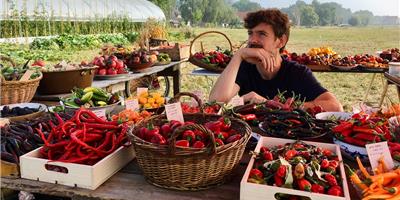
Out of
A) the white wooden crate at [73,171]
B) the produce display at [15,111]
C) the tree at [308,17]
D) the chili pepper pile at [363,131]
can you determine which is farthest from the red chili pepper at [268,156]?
the tree at [308,17]

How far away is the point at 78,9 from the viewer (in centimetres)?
1420

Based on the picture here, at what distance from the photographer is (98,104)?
8.16ft

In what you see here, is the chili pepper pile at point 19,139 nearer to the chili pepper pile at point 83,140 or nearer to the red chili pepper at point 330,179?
the chili pepper pile at point 83,140

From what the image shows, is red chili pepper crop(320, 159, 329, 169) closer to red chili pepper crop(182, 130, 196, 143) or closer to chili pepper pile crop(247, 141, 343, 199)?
chili pepper pile crop(247, 141, 343, 199)

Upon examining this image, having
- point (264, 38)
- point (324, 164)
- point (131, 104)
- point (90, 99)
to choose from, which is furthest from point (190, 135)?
point (264, 38)

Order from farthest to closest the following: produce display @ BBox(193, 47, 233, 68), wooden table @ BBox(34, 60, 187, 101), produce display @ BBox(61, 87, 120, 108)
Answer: produce display @ BBox(193, 47, 233, 68) → wooden table @ BBox(34, 60, 187, 101) → produce display @ BBox(61, 87, 120, 108)

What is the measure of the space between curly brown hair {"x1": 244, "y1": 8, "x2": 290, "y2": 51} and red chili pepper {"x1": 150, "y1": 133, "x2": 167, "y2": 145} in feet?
6.03

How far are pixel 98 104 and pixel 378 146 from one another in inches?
68.7

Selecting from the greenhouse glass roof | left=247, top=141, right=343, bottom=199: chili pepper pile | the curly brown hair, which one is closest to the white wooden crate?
left=247, top=141, right=343, bottom=199: chili pepper pile

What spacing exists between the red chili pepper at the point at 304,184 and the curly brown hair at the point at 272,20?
188 cm

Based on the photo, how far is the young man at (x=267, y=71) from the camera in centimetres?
276

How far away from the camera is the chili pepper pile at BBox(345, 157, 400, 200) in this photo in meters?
1.21

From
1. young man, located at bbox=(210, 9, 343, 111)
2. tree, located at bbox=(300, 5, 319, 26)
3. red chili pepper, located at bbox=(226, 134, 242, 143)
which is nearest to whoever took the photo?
red chili pepper, located at bbox=(226, 134, 242, 143)

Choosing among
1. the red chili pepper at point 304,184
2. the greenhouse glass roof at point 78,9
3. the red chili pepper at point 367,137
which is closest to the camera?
the red chili pepper at point 304,184
